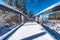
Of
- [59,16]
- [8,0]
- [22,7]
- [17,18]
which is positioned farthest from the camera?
[22,7]

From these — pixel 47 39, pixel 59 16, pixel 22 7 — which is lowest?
pixel 47 39

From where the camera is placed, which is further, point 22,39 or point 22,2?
point 22,2

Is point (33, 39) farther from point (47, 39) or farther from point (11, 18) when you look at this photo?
point (11, 18)

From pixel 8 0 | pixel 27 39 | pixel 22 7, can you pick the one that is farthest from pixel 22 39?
pixel 22 7

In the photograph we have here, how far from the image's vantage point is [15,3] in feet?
97.7

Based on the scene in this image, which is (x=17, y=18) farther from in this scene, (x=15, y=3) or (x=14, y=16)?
(x=15, y=3)

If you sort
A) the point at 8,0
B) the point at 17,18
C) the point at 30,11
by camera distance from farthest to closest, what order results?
the point at 30,11 < the point at 8,0 < the point at 17,18

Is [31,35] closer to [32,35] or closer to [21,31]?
[32,35]

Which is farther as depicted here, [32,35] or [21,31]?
[21,31]

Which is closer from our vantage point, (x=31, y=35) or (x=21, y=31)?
(x=31, y=35)

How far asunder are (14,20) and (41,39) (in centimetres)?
908

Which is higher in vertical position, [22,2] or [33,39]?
[22,2]

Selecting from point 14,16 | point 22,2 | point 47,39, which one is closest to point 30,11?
point 22,2

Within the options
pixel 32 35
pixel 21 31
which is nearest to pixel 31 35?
pixel 32 35
